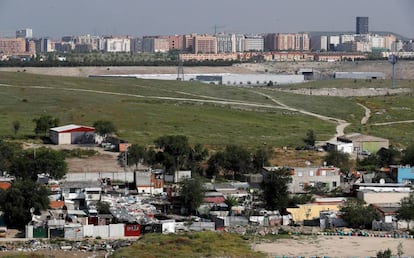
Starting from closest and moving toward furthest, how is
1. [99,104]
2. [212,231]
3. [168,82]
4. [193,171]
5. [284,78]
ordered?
[212,231], [193,171], [99,104], [168,82], [284,78]

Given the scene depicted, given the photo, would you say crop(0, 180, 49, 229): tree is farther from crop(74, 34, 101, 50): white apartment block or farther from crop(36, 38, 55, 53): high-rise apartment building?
crop(74, 34, 101, 50): white apartment block

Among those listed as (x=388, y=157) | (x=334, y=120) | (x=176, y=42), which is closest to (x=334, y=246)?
(x=388, y=157)

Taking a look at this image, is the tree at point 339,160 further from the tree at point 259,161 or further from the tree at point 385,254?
the tree at point 385,254

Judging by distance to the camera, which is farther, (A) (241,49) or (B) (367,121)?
(A) (241,49)

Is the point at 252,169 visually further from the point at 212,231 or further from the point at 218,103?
the point at 218,103

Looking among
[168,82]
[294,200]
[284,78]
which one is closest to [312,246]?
[294,200]

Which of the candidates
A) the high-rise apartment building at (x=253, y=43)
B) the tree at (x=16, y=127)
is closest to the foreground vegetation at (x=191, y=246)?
the tree at (x=16, y=127)

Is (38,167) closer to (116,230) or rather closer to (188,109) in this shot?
(116,230)
